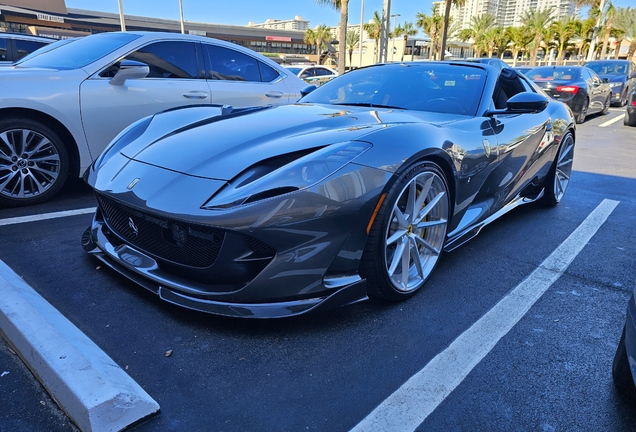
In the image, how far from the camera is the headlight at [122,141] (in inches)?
103

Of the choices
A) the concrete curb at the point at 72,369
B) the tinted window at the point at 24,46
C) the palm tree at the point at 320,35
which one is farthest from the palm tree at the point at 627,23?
the concrete curb at the point at 72,369

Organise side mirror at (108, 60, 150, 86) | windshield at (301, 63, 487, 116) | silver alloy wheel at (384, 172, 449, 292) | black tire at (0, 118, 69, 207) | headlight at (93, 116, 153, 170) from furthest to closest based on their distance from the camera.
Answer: side mirror at (108, 60, 150, 86)
black tire at (0, 118, 69, 207)
windshield at (301, 63, 487, 116)
headlight at (93, 116, 153, 170)
silver alloy wheel at (384, 172, 449, 292)

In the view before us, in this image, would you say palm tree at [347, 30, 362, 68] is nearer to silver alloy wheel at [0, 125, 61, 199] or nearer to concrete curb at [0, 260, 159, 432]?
silver alloy wheel at [0, 125, 61, 199]

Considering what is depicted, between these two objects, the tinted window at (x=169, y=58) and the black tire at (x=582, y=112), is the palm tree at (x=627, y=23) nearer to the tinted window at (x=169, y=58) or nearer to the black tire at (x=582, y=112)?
the black tire at (x=582, y=112)

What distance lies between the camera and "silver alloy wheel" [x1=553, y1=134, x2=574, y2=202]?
422 cm

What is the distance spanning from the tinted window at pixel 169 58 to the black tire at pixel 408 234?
118 inches

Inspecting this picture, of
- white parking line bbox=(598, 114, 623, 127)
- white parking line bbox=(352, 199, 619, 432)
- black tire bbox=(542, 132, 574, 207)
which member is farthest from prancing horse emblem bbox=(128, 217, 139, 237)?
white parking line bbox=(598, 114, 623, 127)

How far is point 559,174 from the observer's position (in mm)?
4328

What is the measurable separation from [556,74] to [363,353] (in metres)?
11.1

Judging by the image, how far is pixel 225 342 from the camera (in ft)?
6.53

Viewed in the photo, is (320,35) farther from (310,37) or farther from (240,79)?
(240,79)

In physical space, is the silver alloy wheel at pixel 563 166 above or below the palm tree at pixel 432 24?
below

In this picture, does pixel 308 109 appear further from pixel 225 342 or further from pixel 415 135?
pixel 225 342

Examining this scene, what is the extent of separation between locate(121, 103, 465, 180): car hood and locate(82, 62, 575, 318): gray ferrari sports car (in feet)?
0.03
